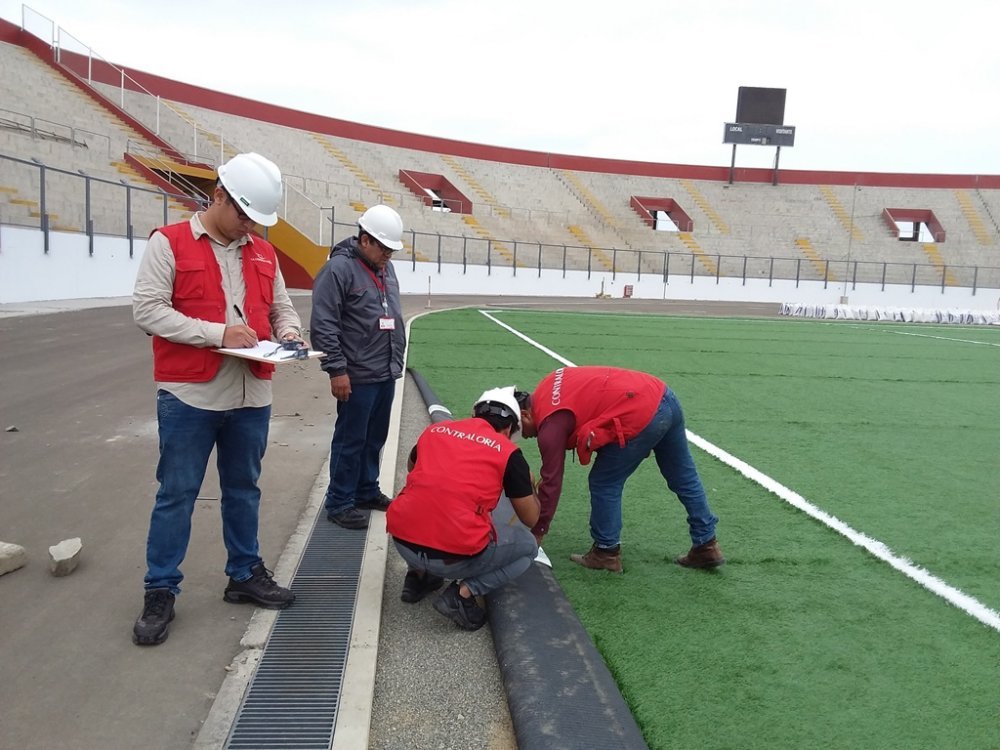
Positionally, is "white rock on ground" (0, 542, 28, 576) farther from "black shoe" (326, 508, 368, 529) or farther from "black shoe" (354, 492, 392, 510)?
"black shoe" (354, 492, 392, 510)

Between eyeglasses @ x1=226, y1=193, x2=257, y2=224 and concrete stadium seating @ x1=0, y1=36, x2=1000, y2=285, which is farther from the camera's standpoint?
concrete stadium seating @ x1=0, y1=36, x2=1000, y2=285

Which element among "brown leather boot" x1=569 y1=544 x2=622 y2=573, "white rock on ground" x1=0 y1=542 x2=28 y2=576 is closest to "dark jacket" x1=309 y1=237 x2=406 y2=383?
"brown leather boot" x1=569 y1=544 x2=622 y2=573

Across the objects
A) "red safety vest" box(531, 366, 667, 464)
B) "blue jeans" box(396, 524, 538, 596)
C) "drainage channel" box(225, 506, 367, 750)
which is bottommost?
"drainage channel" box(225, 506, 367, 750)

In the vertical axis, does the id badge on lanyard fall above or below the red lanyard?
below

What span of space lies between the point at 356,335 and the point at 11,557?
199cm

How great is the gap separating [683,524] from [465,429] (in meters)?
1.85

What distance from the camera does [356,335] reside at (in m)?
4.42

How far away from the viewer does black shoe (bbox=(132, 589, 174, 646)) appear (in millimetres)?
3029

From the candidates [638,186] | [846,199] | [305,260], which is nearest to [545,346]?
[305,260]

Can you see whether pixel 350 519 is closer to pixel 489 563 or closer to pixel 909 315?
pixel 489 563

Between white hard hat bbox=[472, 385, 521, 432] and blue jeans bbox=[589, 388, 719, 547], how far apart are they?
0.55 meters

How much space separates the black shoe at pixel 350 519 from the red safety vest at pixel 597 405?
136 centimetres

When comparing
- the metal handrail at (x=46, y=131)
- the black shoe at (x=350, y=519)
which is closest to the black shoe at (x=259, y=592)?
the black shoe at (x=350, y=519)

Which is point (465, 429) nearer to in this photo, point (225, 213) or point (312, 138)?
point (225, 213)
